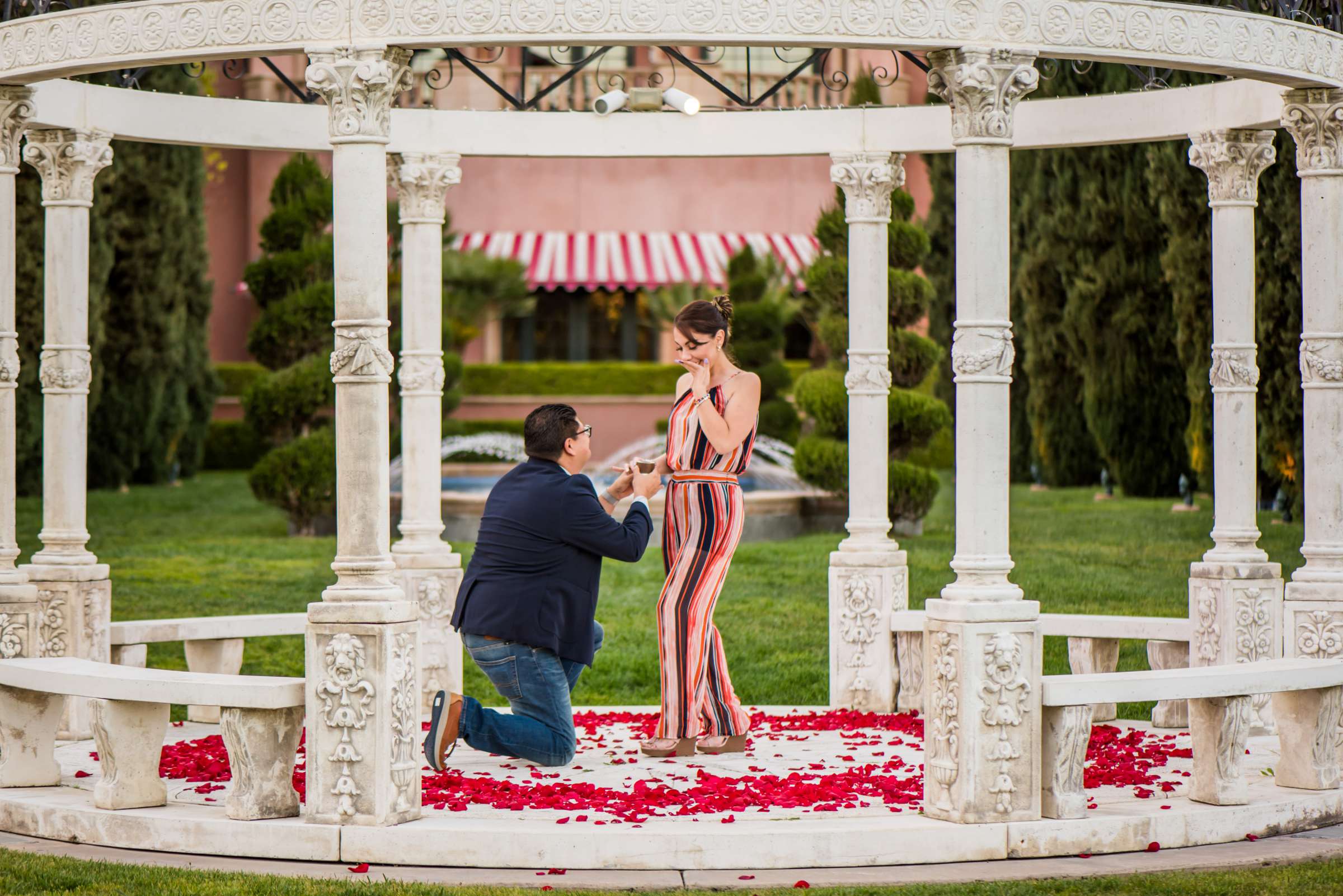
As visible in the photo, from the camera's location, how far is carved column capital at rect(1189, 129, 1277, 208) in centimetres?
798

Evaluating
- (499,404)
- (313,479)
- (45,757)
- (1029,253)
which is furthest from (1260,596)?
(499,404)

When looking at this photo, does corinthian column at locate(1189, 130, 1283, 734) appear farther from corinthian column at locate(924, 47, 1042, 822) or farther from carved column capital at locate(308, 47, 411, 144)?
carved column capital at locate(308, 47, 411, 144)

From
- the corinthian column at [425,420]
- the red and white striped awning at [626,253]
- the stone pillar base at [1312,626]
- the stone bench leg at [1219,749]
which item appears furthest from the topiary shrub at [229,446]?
the stone bench leg at [1219,749]

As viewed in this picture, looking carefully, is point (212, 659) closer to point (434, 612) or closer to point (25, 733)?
point (434, 612)

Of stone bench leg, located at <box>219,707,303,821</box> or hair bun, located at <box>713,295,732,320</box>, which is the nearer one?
stone bench leg, located at <box>219,707,303,821</box>

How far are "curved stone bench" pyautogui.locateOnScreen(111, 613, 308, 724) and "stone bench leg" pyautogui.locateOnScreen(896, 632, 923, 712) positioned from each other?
120 inches

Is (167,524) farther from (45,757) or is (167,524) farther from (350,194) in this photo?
(350,194)

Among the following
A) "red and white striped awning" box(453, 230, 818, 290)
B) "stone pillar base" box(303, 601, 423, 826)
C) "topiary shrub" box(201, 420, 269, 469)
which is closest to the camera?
"stone pillar base" box(303, 601, 423, 826)

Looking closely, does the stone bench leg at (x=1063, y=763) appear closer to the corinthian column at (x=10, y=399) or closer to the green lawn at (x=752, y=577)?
the green lawn at (x=752, y=577)

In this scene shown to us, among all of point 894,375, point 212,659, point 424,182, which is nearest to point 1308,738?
point 424,182

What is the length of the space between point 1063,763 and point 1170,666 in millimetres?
2788

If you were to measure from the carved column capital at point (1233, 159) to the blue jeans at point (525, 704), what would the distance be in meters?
3.88

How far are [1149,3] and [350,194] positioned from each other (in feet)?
9.91

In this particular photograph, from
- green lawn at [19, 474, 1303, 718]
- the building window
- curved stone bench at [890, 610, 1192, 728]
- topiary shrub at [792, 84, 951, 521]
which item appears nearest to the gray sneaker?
curved stone bench at [890, 610, 1192, 728]
